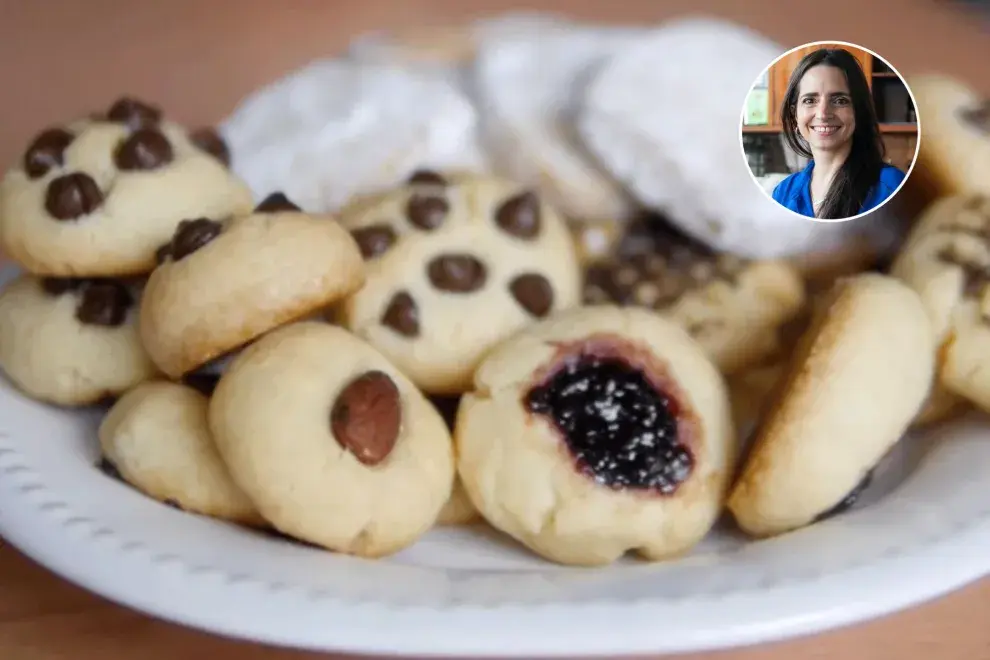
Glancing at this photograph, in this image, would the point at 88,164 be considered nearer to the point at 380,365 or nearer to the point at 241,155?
the point at 241,155

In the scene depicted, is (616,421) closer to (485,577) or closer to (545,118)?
(485,577)

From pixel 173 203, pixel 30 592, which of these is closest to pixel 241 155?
pixel 173 203

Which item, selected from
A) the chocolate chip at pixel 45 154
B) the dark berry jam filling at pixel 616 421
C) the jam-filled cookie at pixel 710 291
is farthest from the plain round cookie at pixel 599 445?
the chocolate chip at pixel 45 154

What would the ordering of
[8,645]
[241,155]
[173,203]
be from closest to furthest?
[8,645] → [173,203] → [241,155]

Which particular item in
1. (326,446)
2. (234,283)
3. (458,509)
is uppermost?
(234,283)

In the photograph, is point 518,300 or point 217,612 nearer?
point 217,612

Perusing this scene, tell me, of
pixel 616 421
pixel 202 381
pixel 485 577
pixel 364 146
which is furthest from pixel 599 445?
pixel 364 146

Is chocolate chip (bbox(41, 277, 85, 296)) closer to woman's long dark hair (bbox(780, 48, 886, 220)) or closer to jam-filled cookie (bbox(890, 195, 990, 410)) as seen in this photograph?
woman's long dark hair (bbox(780, 48, 886, 220))
